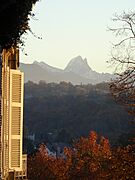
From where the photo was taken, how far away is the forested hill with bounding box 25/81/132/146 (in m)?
130

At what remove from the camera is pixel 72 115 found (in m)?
145

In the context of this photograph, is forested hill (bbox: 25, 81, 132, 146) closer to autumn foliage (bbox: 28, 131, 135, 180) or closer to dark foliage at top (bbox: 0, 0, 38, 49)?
autumn foliage (bbox: 28, 131, 135, 180)

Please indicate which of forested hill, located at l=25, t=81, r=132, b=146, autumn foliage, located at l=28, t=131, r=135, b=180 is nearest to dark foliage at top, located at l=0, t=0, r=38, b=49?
autumn foliage, located at l=28, t=131, r=135, b=180

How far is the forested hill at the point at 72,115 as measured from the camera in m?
130

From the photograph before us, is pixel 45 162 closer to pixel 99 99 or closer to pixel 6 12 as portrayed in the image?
pixel 6 12

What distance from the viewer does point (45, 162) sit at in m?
64.7

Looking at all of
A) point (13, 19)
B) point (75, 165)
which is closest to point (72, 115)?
point (75, 165)

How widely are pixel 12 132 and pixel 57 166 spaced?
120 feet

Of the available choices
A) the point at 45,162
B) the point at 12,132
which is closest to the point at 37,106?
the point at 45,162

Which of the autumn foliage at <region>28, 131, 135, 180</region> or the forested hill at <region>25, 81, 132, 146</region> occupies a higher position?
the forested hill at <region>25, 81, 132, 146</region>

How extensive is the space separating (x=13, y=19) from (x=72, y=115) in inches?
5155

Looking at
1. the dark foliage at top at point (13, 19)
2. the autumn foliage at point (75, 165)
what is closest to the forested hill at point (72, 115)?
the autumn foliage at point (75, 165)

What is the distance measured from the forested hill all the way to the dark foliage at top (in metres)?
103

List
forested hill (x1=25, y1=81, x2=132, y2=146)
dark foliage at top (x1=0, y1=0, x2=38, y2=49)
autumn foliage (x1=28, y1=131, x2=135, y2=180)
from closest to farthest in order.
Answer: dark foliage at top (x1=0, y1=0, x2=38, y2=49) < autumn foliage (x1=28, y1=131, x2=135, y2=180) < forested hill (x1=25, y1=81, x2=132, y2=146)
